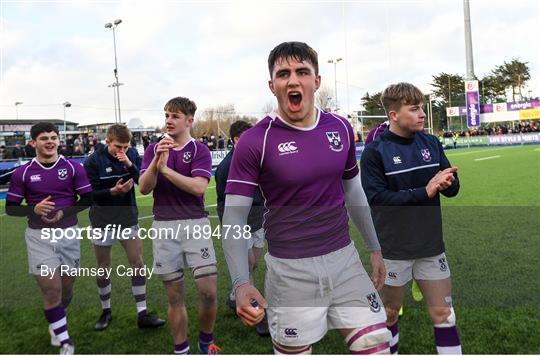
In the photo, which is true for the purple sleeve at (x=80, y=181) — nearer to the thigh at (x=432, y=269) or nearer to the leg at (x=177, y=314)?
the leg at (x=177, y=314)

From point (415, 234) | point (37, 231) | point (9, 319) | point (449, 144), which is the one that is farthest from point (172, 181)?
point (449, 144)

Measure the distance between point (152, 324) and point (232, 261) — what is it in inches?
114

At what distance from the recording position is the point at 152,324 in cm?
508

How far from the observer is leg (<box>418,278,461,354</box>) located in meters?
3.47

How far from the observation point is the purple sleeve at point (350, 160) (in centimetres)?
289

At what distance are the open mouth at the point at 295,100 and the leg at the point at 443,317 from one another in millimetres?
1818

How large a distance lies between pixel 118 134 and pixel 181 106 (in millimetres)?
1218

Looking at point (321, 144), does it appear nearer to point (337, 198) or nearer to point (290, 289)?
point (337, 198)

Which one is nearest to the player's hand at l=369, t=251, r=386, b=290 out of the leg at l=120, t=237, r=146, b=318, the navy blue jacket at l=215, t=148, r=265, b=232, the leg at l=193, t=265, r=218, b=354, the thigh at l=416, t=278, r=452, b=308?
the thigh at l=416, t=278, r=452, b=308

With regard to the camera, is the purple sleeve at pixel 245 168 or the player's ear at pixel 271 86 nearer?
the purple sleeve at pixel 245 168

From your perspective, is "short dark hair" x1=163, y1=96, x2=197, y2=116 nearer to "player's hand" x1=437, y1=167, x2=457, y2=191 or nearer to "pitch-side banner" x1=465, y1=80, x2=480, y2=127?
"player's hand" x1=437, y1=167, x2=457, y2=191

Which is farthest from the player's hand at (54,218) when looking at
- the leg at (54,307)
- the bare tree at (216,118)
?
the bare tree at (216,118)

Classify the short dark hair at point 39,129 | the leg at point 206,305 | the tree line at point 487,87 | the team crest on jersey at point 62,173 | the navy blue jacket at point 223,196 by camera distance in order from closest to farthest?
the leg at point 206,305 → the short dark hair at point 39,129 → the team crest on jersey at point 62,173 → the navy blue jacket at point 223,196 → the tree line at point 487,87

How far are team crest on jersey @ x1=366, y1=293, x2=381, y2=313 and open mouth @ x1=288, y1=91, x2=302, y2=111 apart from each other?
3.67ft
